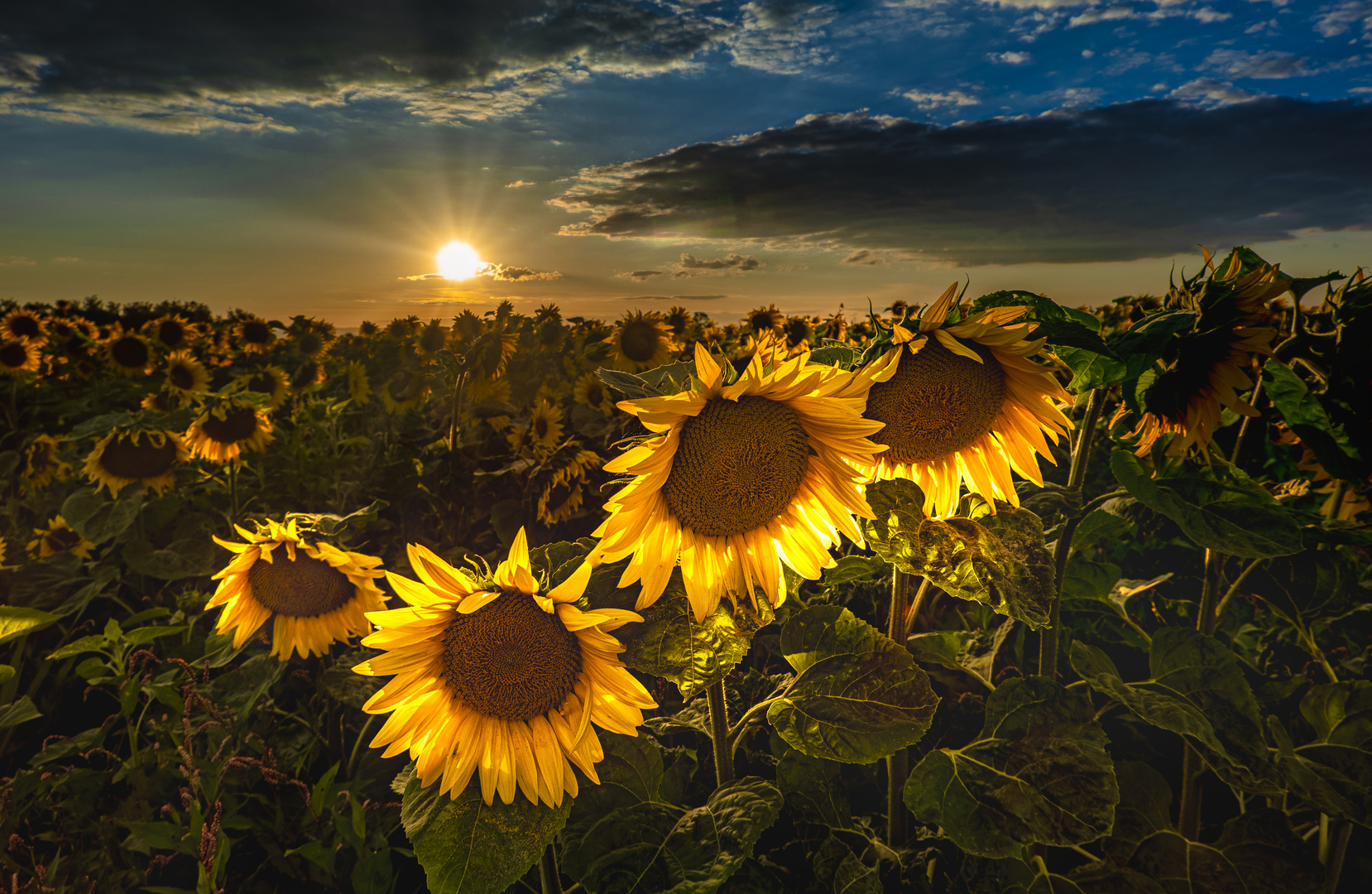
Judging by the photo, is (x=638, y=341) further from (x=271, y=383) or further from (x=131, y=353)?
(x=131, y=353)

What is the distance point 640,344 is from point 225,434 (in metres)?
3.67

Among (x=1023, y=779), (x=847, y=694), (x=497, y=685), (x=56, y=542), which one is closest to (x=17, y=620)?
(x=497, y=685)

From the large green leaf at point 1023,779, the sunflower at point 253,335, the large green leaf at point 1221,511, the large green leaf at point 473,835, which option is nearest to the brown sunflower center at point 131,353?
the sunflower at point 253,335

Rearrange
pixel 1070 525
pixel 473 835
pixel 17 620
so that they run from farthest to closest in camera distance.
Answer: pixel 17 620 < pixel 1070 525 < pixel 473 835

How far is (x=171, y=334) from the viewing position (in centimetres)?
950

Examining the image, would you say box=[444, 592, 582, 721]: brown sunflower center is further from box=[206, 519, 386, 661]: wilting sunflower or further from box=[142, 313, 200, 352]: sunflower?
box=[142, 313, 200, 352]: sunflower

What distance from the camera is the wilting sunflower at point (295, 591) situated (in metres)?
2.45

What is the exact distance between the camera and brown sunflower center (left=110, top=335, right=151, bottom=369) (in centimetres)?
902

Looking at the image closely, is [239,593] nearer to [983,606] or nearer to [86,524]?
[86,524]

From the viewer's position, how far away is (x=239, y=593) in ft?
8.41

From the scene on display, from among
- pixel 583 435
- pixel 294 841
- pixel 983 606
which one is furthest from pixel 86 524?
pixel 983 606

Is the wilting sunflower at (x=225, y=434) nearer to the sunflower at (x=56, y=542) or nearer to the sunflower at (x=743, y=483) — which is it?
the sunflower at (x=56, y=542)

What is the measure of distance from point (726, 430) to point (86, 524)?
3927mm

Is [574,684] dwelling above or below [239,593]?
above
